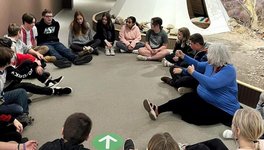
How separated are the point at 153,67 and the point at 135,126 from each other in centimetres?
209

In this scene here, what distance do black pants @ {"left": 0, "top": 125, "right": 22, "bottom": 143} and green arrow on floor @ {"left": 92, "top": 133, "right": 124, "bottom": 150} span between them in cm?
72

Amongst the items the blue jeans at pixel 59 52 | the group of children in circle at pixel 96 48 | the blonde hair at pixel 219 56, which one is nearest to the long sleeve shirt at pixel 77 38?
the group of children in circle at pixel 96 48

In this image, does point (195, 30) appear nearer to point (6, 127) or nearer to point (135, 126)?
point (135, 126)

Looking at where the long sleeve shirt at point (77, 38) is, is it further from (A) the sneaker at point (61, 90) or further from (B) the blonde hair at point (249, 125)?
(B) the blonde hair at point (249, 125)

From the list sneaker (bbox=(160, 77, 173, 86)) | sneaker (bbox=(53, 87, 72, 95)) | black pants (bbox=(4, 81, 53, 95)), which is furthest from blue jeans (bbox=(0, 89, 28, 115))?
sneaker (bbox=(160, 77, 173, 86))

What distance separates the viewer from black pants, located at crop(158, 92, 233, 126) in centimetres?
361

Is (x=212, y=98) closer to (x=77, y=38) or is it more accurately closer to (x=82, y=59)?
(x=82, y=59)

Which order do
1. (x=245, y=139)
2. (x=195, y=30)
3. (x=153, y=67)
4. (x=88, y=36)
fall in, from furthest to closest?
(x=195, y=30) < (x=88, y=36) < (x=153, y=67) < (x=245, y=139)

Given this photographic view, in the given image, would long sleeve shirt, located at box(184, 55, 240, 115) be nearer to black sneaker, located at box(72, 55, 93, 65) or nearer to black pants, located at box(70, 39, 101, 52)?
black sneaker, located at box(72, 55, 93, 65)

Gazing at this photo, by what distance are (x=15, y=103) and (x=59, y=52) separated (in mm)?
2313

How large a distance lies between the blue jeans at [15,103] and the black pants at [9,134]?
0.27m

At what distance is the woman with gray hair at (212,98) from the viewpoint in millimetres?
3430

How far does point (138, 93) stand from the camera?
445cm

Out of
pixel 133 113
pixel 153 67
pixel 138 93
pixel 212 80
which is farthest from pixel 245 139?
pixel 153 67
